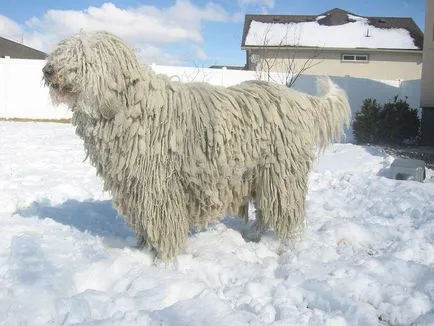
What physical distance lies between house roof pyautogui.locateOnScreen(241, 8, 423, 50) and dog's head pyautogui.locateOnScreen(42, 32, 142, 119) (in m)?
19.1

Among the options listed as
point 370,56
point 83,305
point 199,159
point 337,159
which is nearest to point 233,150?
point 199,159

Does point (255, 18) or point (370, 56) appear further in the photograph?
point (255, 18)

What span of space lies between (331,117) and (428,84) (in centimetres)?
1016

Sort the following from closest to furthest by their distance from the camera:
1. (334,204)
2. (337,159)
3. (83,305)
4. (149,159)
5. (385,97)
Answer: (83,305), (149,159), (334,204), (337,159), (385,97)

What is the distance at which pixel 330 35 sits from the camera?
24.5 m

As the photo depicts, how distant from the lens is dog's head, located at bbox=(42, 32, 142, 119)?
3.19m

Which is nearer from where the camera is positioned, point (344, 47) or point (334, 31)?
point (344, 47)

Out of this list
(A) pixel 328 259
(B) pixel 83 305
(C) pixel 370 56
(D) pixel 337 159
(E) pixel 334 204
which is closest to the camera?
(B) pixel 83 305

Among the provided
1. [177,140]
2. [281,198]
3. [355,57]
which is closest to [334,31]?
[355,57]

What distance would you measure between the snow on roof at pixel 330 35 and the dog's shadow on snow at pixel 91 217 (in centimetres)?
1853

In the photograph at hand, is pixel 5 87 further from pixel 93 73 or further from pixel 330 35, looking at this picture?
pixel 330 35

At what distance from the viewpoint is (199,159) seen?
3541mm

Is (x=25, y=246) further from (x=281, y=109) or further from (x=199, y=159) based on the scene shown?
(x=281, y=109)

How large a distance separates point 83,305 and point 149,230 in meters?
0.91
